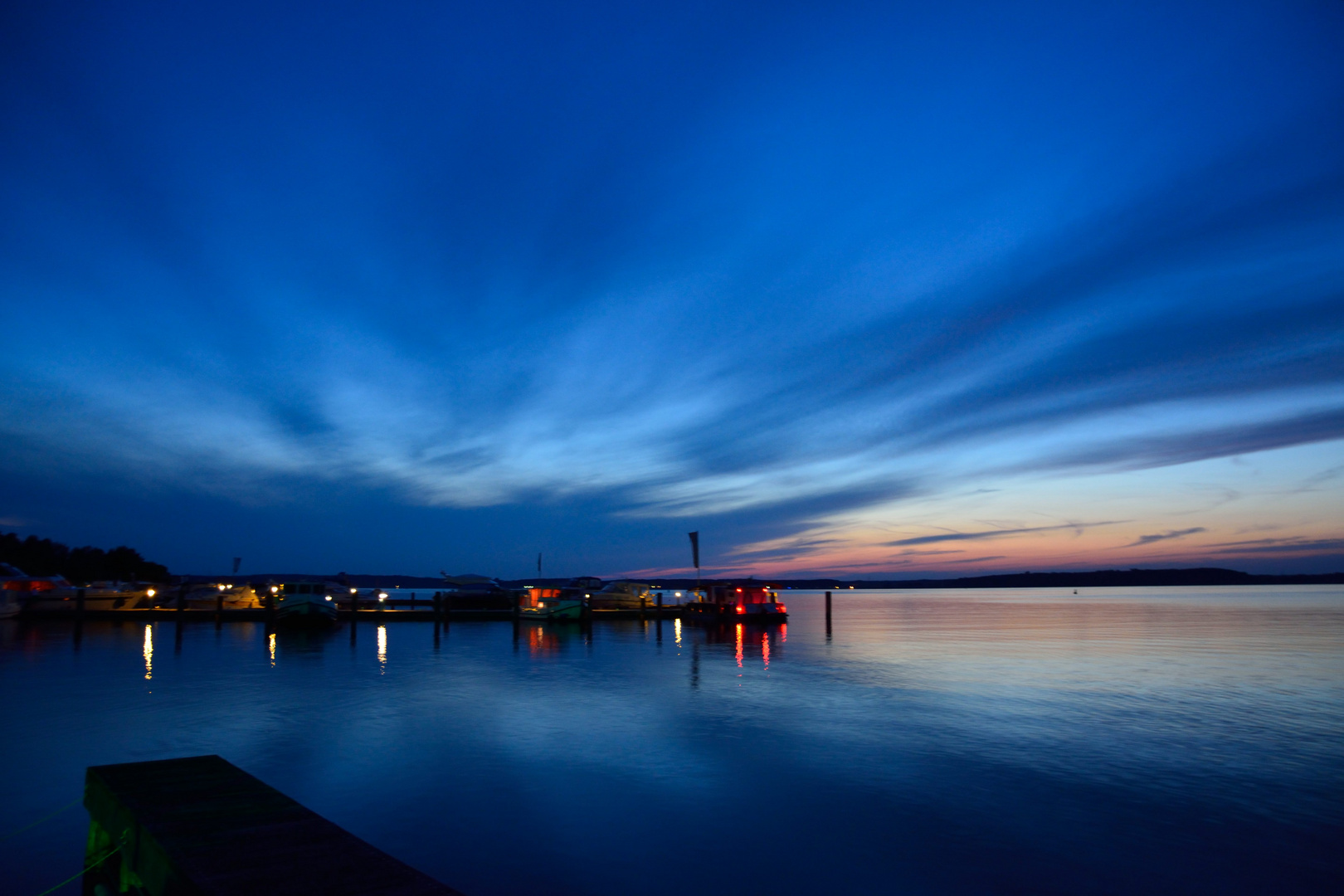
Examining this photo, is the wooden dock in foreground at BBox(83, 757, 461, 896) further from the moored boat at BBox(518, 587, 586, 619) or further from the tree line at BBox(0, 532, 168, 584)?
the tree line at BBox(0, 532, 168, 584)

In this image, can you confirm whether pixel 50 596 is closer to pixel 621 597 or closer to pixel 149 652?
pixel 149 652

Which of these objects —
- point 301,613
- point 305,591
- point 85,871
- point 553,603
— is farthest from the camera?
point 553,603

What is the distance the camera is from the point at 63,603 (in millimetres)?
51875

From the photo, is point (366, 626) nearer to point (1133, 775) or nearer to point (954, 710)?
point (954, 710)

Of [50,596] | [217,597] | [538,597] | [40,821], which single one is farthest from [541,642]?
[50,596]

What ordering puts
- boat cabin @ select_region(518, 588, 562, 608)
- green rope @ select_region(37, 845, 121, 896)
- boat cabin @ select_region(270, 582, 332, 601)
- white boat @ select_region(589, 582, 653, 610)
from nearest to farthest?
green rope @ select_region(37, 845, 121, 896) < boat cabin @ select_region(270, 582, 332, 601) < boat cabin @ select_region(518, 588, 562, 608) < white boat @ select_region(589, 582, 653, 610)

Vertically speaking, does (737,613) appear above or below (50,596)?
below

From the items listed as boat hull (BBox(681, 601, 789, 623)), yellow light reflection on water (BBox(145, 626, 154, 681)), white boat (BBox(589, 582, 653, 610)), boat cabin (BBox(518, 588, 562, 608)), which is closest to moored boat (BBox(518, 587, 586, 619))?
boat cabin (BBox(518, 588, 562, 608))

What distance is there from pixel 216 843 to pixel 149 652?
33.7 m

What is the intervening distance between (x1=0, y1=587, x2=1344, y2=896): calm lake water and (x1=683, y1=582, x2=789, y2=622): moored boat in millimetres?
32101

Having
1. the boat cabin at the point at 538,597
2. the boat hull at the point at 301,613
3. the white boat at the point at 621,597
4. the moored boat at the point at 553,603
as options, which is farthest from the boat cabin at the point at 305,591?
the white boat at the point at 621,597

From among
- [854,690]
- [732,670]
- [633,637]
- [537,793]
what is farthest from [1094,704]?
[633,637]

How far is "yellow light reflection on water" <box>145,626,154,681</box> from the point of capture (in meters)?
27.5

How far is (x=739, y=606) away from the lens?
6531 centimetres
